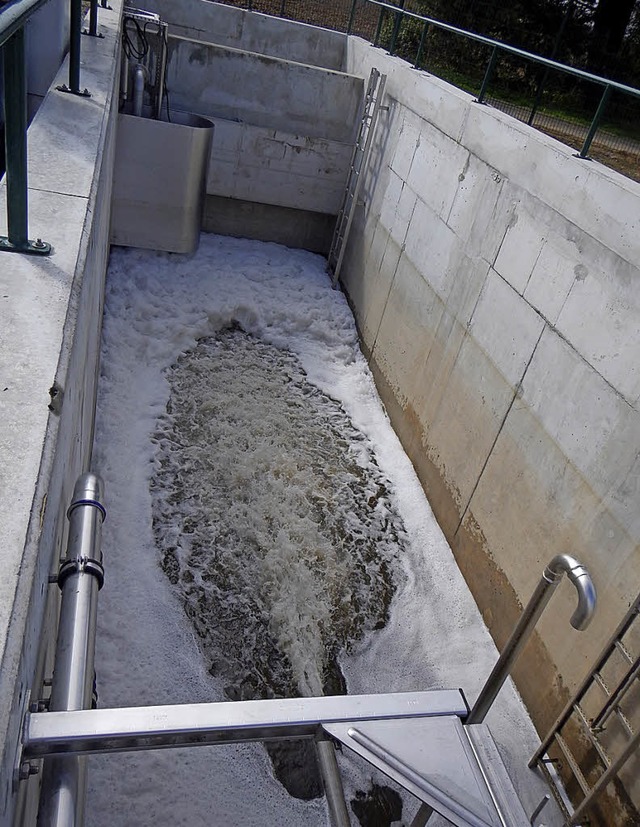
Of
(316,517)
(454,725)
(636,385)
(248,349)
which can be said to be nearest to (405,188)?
(248,349)

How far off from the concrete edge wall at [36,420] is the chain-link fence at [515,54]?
3.94m

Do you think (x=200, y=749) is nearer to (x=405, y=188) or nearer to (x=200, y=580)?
(x=200, y=580)

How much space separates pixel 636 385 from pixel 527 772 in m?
2.56

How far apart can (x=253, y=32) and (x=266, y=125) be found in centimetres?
300

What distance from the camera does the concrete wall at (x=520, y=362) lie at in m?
4.29

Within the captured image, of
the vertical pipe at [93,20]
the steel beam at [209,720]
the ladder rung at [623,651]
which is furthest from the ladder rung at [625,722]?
the vertical pipe at [93,20]

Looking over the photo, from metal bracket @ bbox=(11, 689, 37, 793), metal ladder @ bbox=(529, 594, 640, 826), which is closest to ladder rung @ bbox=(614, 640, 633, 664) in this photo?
metal ladder @ bbox=(529, 594, 640, 826)

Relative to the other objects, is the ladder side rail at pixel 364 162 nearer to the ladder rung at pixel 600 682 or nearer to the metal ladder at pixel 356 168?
the metal ladder at pixel 356 168

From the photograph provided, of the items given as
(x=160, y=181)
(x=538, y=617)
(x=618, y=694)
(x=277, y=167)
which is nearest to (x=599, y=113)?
(x=538, y=617)

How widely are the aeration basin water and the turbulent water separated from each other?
0.05ft

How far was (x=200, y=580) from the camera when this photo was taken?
526 centimetres

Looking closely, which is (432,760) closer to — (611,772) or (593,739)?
(611,772)

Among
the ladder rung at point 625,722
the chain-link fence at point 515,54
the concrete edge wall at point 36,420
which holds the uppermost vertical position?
the chain-link fence at point 515,54

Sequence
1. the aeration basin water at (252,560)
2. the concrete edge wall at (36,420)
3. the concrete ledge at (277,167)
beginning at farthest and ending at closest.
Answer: the concrete ledge at (277,167) → the aeration basin water at (252,560) → the concrete edge wall at (36,420)
